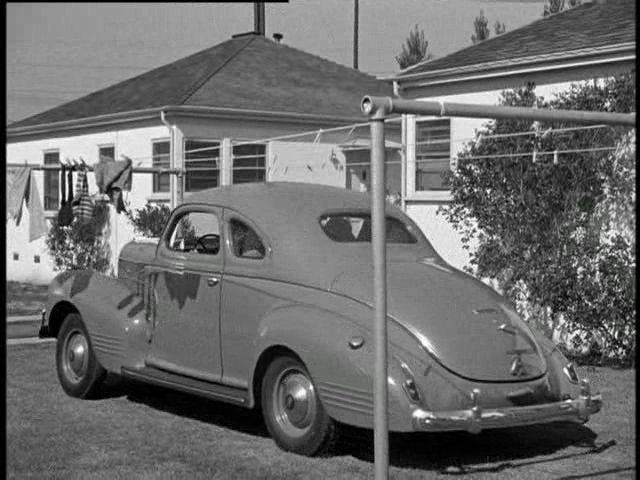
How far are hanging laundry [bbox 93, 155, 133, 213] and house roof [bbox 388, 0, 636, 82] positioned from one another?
507cm

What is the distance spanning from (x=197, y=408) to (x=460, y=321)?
10.4 ft

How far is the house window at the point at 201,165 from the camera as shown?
19.9 metres

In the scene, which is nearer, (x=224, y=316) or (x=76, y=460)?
(x=76, y=460)

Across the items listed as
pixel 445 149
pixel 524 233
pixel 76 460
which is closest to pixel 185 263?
pixel 76 460

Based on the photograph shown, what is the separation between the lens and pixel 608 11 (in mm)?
15383

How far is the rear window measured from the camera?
27.8 feet

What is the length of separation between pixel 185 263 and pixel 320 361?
2.14 meters

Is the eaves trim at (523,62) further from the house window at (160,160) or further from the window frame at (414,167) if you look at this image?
the house window at (160,160)

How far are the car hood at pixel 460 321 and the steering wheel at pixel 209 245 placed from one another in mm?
1637

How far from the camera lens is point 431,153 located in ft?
49.8

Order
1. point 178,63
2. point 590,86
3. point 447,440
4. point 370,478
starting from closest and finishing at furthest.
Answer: point 370,478 → point 447,440 → point 590,86 → point 178,63

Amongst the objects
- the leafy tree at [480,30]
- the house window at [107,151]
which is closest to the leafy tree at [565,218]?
the house window at [107,151]

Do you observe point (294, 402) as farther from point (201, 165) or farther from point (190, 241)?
point (201, 165)

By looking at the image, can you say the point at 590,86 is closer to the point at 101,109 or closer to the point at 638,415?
the point at 638,415
